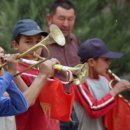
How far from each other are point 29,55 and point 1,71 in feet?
1.24

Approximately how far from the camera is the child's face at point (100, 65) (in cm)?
453

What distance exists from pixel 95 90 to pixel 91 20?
2231 millimetres

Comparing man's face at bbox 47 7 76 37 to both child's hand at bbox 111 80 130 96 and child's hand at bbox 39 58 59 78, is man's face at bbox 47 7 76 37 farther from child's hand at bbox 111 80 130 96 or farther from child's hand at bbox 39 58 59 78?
child's hand at bbox 39 58 59 78

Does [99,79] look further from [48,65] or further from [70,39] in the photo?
[48,65]

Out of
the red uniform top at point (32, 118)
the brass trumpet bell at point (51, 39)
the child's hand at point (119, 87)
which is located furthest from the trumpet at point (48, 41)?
the child's hand at point (119, 87)

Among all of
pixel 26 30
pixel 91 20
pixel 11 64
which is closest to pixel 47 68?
pixel 11 64

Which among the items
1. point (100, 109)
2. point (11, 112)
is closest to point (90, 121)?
point (100, 109)

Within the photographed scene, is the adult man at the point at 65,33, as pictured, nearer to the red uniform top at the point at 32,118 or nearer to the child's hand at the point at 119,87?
the child's hand at the point at 119,87

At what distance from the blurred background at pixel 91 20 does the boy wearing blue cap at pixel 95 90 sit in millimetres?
1628

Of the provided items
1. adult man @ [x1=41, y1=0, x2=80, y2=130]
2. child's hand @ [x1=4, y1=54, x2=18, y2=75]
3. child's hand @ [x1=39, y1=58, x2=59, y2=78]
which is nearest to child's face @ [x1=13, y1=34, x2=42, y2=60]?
child's hand @ [x1=39, y1=58, x2=59, y2=78]

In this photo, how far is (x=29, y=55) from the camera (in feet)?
12.9

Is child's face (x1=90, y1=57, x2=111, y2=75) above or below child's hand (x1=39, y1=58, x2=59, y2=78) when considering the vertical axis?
below

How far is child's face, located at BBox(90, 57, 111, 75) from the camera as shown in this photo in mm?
4531

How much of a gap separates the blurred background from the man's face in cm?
131
